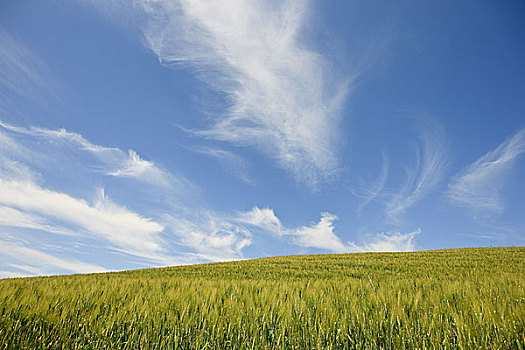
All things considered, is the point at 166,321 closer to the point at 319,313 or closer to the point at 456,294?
A: the point at 319,313

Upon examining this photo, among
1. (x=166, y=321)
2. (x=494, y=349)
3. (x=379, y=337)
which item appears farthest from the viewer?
(x=166, y=321)

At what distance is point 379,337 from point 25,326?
10.1 feet

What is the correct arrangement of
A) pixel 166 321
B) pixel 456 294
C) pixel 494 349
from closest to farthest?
1. pixel 494 349
2. pixel 166 321
3. pixel 456 294

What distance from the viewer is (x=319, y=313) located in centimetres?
265

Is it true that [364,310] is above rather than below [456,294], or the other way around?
below

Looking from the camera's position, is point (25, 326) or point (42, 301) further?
point (42, 301)

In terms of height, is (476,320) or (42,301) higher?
(476,320)

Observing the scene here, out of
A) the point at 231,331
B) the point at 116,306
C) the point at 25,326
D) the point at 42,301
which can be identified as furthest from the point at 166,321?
the point at 42,301

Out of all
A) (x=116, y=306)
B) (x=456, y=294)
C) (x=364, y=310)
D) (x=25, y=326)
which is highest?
(x=456, y=294)

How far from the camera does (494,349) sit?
192 cm

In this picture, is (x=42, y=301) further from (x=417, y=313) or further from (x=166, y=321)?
(x=417, y=313)

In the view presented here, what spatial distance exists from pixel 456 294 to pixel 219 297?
125 inches

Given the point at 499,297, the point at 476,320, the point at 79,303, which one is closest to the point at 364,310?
the point at 476,320

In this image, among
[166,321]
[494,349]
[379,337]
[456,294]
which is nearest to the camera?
[494,349]
